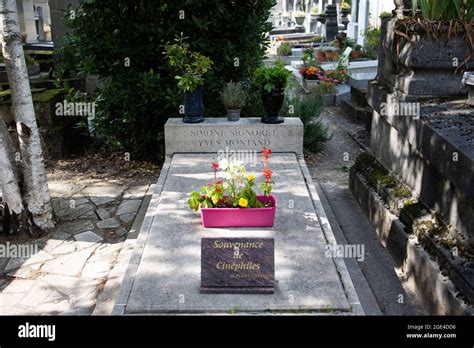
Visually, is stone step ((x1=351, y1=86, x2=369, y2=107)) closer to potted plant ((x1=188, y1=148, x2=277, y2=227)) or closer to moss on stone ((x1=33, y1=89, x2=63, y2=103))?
moss on stone ((x1=33, y1=89, x2=63, y2=103))

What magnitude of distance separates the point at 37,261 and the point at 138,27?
167 inches

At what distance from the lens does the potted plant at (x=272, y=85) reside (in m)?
7.67

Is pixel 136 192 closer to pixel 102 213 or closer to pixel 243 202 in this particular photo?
pixel 102 213

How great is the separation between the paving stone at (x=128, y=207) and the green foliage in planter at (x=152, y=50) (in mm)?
1821

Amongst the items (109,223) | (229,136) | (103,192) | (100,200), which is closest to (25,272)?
(109,223)

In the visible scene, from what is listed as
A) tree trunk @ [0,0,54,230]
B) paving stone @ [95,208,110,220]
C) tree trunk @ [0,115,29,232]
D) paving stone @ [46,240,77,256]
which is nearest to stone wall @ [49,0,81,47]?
paving stone @ [95,208,110,220]

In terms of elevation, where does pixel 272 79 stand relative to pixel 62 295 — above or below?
above

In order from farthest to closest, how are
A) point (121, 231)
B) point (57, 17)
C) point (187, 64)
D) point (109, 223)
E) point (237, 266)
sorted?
point (57, 17) → point (187, 64) → point (109, 223) → point (121, 231) → point (237, 266)

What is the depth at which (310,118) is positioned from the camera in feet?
34.8

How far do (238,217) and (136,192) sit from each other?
3205mm

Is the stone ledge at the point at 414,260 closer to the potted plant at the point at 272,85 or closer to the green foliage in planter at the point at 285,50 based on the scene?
the potted plant at the point at 272,85

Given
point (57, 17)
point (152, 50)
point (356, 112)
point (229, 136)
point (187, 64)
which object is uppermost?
point (57, 17)

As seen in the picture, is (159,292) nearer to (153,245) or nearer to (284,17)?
(153,245)

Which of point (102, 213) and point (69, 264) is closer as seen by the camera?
point (69, 264)
